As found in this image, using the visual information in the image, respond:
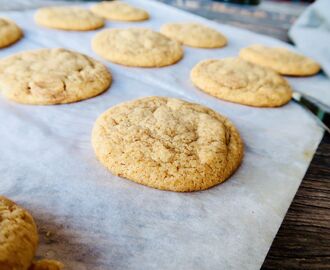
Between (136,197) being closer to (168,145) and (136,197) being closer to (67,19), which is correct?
(168,145)

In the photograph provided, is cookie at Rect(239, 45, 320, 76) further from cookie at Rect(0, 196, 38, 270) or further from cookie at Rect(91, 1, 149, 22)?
cookie at Rect(0, 196, 38, 270)

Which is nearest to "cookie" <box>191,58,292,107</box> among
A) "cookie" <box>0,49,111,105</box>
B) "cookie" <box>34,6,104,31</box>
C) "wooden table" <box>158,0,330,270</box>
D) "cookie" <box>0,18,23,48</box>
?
"wooden table" <box>158,0,330,270</box>

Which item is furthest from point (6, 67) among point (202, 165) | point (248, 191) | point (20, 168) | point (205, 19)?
point (205, 19)

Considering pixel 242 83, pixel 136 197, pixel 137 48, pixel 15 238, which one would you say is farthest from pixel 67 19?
pixel 15 238

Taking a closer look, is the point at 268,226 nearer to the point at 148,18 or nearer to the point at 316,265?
the point at 316,265

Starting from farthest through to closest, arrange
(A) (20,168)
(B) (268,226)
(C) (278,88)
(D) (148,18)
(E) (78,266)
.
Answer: (D) (148,18), (C) (278,88), (A) (20,168), (B) (268,226), (E) (78,266)

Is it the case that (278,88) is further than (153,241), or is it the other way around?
(278,88)
